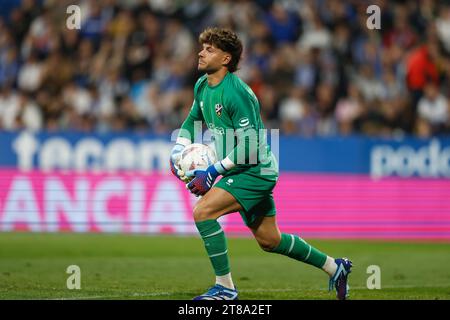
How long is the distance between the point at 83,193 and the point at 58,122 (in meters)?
2.32

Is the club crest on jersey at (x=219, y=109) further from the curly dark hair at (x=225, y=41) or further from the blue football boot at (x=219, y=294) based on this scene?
the blue football boot at (x=219, y=294)

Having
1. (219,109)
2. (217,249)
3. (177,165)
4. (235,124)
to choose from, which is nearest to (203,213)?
(217,249)

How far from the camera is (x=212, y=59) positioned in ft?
28.0

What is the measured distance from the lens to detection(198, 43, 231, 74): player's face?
8.55 metres

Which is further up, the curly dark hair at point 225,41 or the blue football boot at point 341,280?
the curly dark hair at point 225,41

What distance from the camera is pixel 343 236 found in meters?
16.2

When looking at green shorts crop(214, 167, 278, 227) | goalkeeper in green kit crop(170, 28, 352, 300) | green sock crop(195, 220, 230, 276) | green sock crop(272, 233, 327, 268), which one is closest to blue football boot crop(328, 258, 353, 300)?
goalkeeper in green kit crop(170, 28, 352, 300)

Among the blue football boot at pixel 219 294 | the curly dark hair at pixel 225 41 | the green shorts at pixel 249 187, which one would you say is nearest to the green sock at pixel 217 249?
the blue football boot at pixel 219 294

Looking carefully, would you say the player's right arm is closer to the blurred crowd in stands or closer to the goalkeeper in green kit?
the goalkeeper in green kit

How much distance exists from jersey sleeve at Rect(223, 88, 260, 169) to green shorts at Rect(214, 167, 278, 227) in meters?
0.15

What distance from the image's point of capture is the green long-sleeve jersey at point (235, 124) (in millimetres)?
8297

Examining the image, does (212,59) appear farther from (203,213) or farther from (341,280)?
(341,280)
